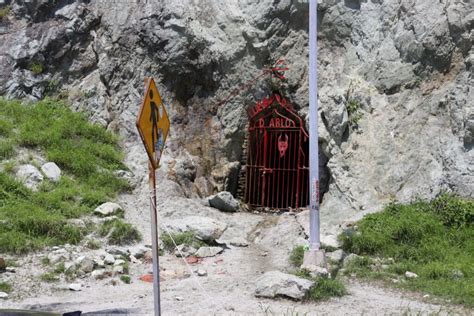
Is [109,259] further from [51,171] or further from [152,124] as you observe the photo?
[152,124]

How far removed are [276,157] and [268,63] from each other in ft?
7.37

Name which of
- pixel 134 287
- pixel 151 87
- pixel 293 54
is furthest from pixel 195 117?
pixel 151 87

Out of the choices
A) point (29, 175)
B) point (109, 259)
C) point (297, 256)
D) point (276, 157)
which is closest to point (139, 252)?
point (109, 259)

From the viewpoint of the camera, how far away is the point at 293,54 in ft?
43.5

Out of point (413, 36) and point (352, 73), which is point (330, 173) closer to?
point (352, 73)

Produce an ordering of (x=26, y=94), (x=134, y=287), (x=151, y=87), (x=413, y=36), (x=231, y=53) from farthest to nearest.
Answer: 1. (x=26, y=94)
2. (x=231, y=53)
3. (x=413, y=36)
4. (x=134, y=287)
5. (x=151, y=87)

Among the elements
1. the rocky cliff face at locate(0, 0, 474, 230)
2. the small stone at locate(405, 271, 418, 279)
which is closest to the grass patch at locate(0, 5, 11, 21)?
the rocky cliff face at locate(0, 0, 474, 230)

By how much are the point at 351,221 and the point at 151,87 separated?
5593 mm

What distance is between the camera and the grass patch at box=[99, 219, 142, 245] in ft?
31.1

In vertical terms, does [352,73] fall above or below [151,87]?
above

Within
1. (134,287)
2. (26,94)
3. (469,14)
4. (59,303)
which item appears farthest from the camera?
(26,94)

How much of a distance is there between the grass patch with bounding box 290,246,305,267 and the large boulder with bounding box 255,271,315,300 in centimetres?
129

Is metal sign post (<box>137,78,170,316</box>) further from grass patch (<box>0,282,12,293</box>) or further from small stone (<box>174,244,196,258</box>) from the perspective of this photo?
small stone (<box>174,244,196,258</box>)

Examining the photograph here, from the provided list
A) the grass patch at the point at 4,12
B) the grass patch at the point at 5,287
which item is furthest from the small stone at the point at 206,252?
the grass patch at the point at 4,12
